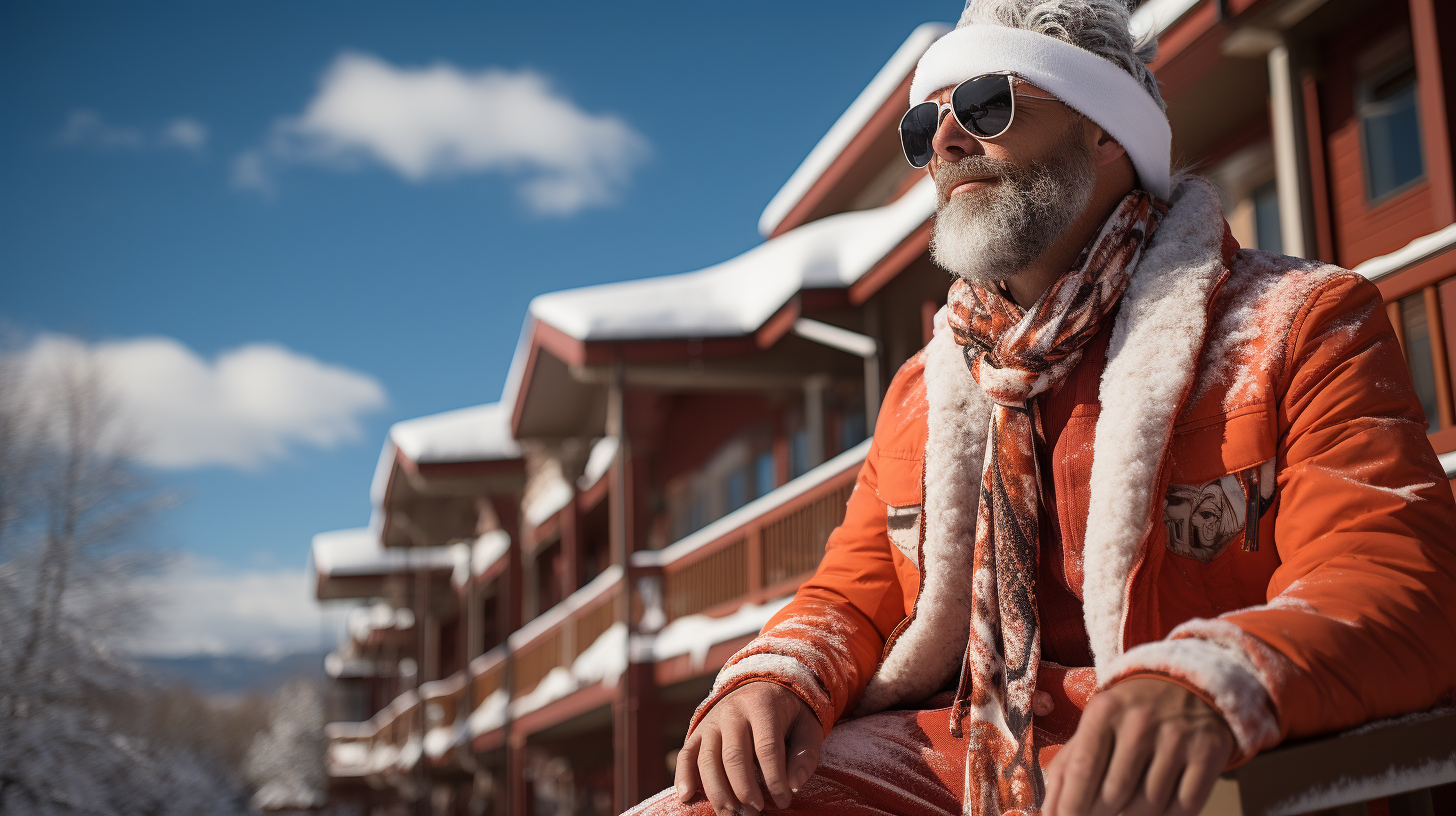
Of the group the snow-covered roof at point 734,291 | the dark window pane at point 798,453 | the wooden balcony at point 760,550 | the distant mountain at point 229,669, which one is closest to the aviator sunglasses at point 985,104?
the wooden balcony at point 760,550

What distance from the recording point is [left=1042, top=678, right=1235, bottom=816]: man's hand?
1243 mm

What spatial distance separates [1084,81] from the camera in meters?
2.31

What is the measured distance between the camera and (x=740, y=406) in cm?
1583

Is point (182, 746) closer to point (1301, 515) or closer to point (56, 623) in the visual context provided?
point (56, 623)

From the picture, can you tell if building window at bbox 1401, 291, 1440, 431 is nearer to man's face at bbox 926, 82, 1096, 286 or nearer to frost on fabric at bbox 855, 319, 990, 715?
man's face at bbox 926, 82, 1096, 286

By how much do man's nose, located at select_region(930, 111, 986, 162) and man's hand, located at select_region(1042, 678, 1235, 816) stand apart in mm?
1289

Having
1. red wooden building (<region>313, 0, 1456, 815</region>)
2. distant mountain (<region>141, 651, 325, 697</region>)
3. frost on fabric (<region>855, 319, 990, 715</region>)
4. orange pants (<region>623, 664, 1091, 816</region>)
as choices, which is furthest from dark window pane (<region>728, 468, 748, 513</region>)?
orange pants (<region>623, 664, 1091, 816</region>)

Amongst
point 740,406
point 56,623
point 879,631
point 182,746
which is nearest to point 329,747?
point 182,746

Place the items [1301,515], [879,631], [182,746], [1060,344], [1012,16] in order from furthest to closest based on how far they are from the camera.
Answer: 1. [182,746]
2. [1012,16]
3. [879,631]
4. [1060,344]
5. [1301,515]

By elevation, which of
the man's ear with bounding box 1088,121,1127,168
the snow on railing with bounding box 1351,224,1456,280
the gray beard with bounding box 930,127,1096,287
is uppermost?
the snow on railing with bounding box 1351,224,1456,280

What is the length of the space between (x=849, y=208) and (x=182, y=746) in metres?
17.7

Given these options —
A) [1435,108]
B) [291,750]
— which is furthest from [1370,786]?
[291,750]

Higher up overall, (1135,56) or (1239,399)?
(1135,56)

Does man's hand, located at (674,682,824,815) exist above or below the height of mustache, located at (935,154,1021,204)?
below
